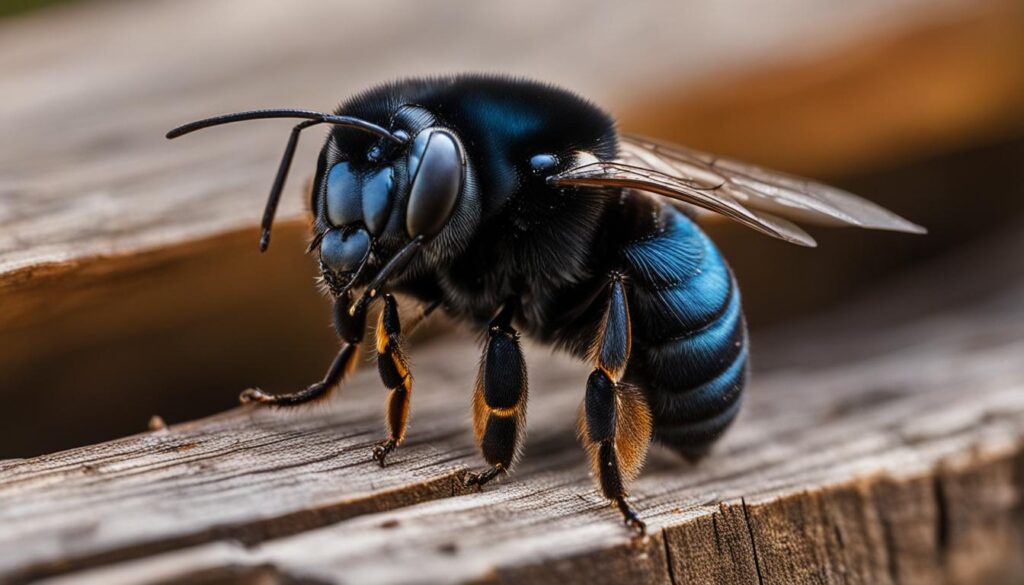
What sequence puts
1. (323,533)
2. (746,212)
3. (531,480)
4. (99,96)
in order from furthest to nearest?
1. (99,96)
2. (746,212)
3. (531,480)
4. (323,533)

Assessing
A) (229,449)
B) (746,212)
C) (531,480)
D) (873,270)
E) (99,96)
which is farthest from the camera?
(873,270)

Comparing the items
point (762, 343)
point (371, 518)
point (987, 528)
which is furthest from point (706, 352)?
point (762, 343)

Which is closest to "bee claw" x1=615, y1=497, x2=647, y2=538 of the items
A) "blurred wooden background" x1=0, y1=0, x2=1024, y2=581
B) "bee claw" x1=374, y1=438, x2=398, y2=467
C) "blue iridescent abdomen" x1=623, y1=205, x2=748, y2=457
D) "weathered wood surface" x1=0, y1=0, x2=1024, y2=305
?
"bee claw" x1=374, y1=438, x2=398, y2=467

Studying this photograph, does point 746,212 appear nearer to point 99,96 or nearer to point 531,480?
point 531,480

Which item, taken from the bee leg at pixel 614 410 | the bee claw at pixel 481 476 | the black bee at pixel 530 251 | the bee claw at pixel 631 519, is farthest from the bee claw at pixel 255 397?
the bee claw at pixel 631 519

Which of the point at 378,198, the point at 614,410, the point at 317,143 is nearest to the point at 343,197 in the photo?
the point at 378,198

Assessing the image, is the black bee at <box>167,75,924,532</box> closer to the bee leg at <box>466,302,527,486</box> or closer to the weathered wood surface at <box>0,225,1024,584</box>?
the bee leg at <box>466,302,527,486</box>

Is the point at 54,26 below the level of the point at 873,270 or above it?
above
